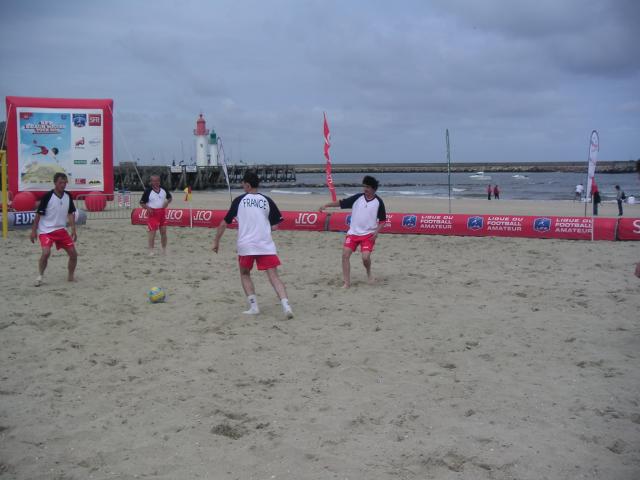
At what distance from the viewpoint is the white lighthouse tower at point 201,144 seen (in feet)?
153

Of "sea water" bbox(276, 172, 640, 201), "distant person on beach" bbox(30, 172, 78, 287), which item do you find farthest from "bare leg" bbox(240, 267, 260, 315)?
"sea water" bbox(276, 172, 640, 201)

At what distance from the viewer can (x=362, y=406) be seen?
13.0 feet

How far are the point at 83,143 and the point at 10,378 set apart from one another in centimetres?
1440

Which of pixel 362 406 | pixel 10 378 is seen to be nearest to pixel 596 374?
pixel 362 406

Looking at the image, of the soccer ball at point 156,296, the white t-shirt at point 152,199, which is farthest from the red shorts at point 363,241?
the white t-shirt at point 152,199

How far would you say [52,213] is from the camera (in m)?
7.90

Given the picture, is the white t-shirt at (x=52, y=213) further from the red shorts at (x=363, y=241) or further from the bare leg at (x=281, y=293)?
the red shorts at (x=363, y=241)

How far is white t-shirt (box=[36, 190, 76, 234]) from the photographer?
25.7 ft

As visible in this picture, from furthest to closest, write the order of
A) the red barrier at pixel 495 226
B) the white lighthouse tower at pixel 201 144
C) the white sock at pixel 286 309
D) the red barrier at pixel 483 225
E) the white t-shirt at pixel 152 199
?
1. the white lighthouse tower at pixel 201 144
2. the red barrier at pixel 495 226
3. the red barrier at pixel 483 225
4. the white t-shirt at pixel 152 199
5. the white sock at pixel 286 309

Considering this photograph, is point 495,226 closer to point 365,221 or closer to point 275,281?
point 365,221

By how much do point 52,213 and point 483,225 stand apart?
8.73 metres

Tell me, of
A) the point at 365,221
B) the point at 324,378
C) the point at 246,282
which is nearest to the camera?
the point at 324,378

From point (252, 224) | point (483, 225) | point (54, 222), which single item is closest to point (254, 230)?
point (252, 224)

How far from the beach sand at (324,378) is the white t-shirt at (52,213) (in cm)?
79
